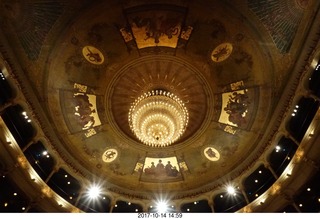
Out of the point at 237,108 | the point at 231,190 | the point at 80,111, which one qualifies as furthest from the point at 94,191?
the point at 237,108

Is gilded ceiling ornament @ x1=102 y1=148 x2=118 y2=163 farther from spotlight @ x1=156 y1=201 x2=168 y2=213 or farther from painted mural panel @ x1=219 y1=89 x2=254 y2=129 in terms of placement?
painted mural panel @ x1=219 y1=89 x2=254 y2=129

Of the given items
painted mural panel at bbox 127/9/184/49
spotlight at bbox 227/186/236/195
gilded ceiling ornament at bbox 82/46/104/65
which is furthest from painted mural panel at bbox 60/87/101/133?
spotlight at bbox 227/186/236/195

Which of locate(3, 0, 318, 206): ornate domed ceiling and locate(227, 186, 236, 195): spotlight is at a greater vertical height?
locate(3, 0, 318, 206): ornate domed ceiling

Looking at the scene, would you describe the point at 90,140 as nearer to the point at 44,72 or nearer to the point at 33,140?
the point at 33,140

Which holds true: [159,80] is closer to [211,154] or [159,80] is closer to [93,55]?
[93,55]

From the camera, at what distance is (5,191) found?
38.7 feet

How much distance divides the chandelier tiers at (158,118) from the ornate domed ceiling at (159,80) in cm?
7

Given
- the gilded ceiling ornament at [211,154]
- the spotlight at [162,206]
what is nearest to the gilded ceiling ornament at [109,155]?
the spotlight at [162,206]

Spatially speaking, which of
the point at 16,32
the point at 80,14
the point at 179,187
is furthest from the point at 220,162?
the point at 16,32

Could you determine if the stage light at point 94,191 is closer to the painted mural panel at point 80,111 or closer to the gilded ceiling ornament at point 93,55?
the painted mural panel at point 80,111

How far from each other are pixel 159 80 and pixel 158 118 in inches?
75.5

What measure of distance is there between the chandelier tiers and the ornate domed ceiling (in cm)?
7

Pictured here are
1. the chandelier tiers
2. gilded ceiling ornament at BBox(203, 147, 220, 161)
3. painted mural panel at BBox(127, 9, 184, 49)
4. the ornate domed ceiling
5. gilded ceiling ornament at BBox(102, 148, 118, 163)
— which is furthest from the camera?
gilded ceiling ornament at BBox(102, 148, 118, 163)

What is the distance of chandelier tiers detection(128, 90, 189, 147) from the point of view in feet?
44.0
